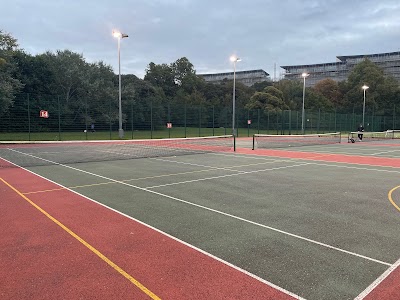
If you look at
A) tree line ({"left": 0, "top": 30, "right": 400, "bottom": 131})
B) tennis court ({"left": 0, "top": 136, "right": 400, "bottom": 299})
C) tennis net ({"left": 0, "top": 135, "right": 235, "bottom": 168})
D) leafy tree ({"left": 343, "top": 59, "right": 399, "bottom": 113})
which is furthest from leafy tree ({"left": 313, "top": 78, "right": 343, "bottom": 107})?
tennis court ({"left": 0, "top": 136, "right": 400, "bottom": 299})

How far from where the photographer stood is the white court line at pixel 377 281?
3.79 meters

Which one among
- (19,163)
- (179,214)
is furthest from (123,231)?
(19,163)

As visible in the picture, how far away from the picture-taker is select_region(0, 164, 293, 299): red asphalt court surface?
3.86m

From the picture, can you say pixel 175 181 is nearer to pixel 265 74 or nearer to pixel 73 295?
pixel 73 295

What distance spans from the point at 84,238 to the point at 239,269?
2646 millimetres

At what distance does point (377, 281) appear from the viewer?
412 cm

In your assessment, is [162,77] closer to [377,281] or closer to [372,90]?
[372,90]

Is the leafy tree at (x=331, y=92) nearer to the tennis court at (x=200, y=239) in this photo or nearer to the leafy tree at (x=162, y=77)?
the leafy tree at (x=162, y=77)

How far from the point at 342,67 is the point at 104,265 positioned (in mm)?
143264

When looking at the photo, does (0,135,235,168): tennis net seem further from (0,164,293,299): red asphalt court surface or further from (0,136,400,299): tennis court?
(0,164,293,299): red asphalt court surface

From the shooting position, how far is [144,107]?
125ft

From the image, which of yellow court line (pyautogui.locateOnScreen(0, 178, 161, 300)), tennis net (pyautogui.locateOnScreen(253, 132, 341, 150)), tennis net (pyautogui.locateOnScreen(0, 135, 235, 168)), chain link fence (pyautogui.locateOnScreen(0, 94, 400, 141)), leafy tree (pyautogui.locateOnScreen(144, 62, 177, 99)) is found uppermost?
leafy tree (pyautogui.locateOnScreen(144, 62, 177, 99))

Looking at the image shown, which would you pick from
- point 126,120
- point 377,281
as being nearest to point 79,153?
point 126,120

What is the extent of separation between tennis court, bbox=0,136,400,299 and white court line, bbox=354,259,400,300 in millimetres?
11
